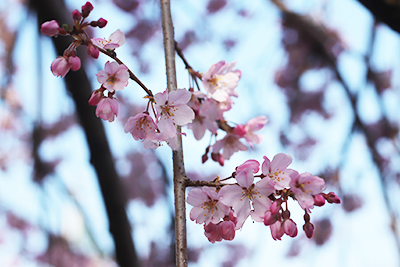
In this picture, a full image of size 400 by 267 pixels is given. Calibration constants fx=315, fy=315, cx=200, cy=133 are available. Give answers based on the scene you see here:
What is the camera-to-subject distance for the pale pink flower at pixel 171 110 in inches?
35.3

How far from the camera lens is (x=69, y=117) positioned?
22.1 feet

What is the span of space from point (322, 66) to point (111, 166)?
3.70m

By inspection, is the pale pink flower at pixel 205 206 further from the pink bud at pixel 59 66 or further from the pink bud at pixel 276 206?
the pink bud at pixel 59 66

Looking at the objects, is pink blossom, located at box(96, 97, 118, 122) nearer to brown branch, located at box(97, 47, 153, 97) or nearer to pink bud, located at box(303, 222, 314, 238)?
brown branch, located at box(97, 47, 153, 97)

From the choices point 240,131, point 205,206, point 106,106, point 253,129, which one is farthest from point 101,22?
point 253,129

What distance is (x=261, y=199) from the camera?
874 millimetres

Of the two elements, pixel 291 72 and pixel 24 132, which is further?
pixel 24 132

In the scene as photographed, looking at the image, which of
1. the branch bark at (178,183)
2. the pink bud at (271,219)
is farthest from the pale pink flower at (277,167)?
the branch bark at (178,183)

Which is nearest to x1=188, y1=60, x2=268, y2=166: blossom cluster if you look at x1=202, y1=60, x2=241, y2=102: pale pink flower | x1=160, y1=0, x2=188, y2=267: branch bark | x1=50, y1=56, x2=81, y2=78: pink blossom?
x1=202, y1=60, x2=241, y2=102: pale pink flower

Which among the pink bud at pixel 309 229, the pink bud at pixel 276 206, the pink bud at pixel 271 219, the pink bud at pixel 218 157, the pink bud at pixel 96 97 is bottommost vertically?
the pink bud at pixel 309 229

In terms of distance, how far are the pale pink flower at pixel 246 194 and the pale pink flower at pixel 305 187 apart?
7 cm

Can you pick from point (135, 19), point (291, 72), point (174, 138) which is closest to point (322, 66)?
point (291, 72)

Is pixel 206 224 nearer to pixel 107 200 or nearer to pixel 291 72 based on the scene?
pixel 107 200

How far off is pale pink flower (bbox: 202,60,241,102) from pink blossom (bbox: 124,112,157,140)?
0.40 m
